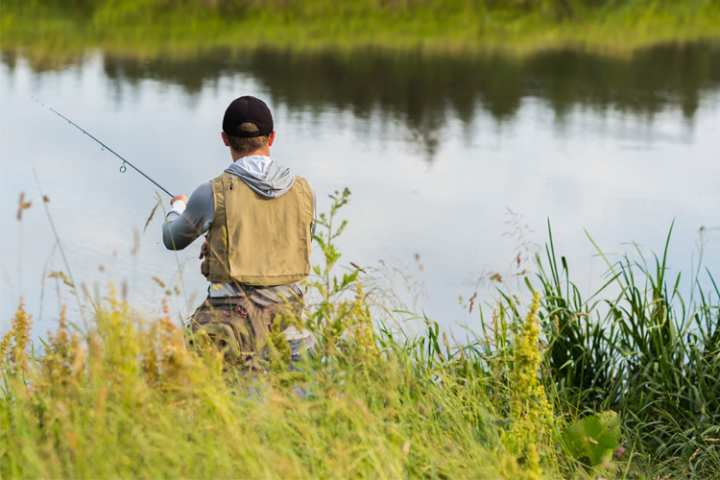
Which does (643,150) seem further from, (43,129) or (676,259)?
(43,129)

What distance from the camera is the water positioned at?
321 inches

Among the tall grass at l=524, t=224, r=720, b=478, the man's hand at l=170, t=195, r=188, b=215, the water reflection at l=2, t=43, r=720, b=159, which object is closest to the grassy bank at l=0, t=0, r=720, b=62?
the water reflection at l=2, t=43, r=720, b=159

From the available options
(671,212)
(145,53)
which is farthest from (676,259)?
(145,53)

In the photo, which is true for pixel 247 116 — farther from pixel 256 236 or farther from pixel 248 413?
pixel 248 413

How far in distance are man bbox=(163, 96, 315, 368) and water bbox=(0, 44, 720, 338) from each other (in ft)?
3.04

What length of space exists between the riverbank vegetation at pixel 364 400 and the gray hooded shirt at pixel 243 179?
24cm

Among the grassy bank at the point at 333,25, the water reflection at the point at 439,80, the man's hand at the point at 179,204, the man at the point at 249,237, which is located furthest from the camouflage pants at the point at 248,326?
the grassy bank at the point at 333,25

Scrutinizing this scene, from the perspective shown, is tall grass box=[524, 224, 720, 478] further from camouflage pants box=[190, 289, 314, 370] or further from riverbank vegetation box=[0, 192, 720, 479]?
camouflage pants box=[190, 289, 314, 370]

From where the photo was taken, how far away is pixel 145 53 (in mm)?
15711

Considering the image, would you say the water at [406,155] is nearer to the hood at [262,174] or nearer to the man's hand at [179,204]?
the man's hand at [179,204]

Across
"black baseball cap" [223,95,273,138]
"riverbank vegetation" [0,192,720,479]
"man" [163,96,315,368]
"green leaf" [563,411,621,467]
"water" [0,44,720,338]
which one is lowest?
"water" [0,44,720,338]

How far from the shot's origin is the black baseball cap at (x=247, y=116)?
441 centimetres

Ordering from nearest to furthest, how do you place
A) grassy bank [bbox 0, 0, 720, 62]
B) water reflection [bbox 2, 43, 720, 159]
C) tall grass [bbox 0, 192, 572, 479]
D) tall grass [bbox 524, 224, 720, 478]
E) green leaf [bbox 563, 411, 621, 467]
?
tall grass [bbox 0, 192, 572, 479] → green leaf [bbox 563, 411, 621, 467] → tall grass [bbox 524, 224, 720, 478] → water reflection [bbox 2, 43, 720, 159] → grassy bank [bbox 0, 0, 720, 62]

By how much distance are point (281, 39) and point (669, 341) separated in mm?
11849
